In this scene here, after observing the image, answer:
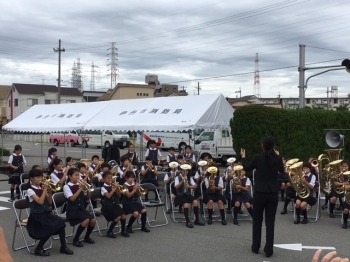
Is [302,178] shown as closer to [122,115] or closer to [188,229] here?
[188,229]

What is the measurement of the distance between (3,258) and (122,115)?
1520 centimetres

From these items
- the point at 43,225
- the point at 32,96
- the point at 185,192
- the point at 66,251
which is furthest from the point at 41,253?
the point at 32,96

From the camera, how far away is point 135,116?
16.8 m

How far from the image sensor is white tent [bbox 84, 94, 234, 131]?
14.8 meters

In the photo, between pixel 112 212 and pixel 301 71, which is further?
pixel 301 71

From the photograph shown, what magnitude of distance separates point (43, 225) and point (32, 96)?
6332cm

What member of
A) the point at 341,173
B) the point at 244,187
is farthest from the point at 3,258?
the point at 341,173

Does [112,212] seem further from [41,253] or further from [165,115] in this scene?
[165,115]

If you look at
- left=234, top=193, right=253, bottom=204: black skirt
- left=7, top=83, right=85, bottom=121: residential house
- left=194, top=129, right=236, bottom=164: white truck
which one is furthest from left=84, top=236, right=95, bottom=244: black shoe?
left=7, top=83, right=85, bottom=121: residential house

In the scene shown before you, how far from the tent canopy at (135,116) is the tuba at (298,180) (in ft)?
15.7

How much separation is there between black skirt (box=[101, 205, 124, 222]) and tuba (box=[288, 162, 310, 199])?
3841 millimetres

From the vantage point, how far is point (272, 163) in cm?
743

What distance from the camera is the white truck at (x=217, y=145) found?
77.2 ft

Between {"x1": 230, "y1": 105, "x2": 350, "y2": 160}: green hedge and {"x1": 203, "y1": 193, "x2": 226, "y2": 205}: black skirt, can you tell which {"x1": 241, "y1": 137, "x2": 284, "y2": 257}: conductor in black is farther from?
{"x1": 230, "y1": 105, "x2": 350, "y2": 160}: green hedge
